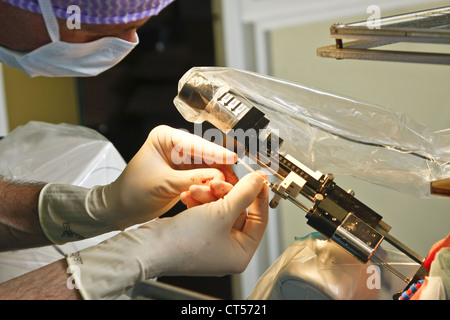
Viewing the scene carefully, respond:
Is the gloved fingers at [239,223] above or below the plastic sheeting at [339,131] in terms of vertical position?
below

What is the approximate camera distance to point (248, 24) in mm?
2055

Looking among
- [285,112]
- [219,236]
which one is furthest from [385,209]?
[219,236]

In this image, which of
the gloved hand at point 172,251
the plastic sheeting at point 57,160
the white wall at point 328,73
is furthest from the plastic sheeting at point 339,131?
the plastic sheeting at point 57,160

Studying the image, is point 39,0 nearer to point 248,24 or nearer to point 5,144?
point 5,144

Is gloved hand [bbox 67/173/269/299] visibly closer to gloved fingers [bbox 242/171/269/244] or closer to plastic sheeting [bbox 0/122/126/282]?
gloved fingers [bbox 242/171/269/244]

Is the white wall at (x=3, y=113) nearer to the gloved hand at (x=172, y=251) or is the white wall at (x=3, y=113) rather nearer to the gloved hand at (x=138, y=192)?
the gloved hand at (x=138, y=192)

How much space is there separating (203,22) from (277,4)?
0.43 metres

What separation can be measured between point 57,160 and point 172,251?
76 centimetres

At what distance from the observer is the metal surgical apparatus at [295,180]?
0.85 meters

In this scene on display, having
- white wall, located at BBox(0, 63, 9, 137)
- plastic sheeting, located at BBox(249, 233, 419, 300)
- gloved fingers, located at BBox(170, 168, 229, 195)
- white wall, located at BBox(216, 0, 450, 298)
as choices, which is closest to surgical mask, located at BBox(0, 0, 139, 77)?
gloved fingers, located at BBox(170, 168, 229, 195)

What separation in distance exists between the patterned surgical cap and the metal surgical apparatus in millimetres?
159

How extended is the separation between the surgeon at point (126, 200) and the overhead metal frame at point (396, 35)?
0.30 m

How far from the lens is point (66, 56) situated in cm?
100

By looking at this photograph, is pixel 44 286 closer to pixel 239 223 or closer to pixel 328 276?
pixel 239 223
